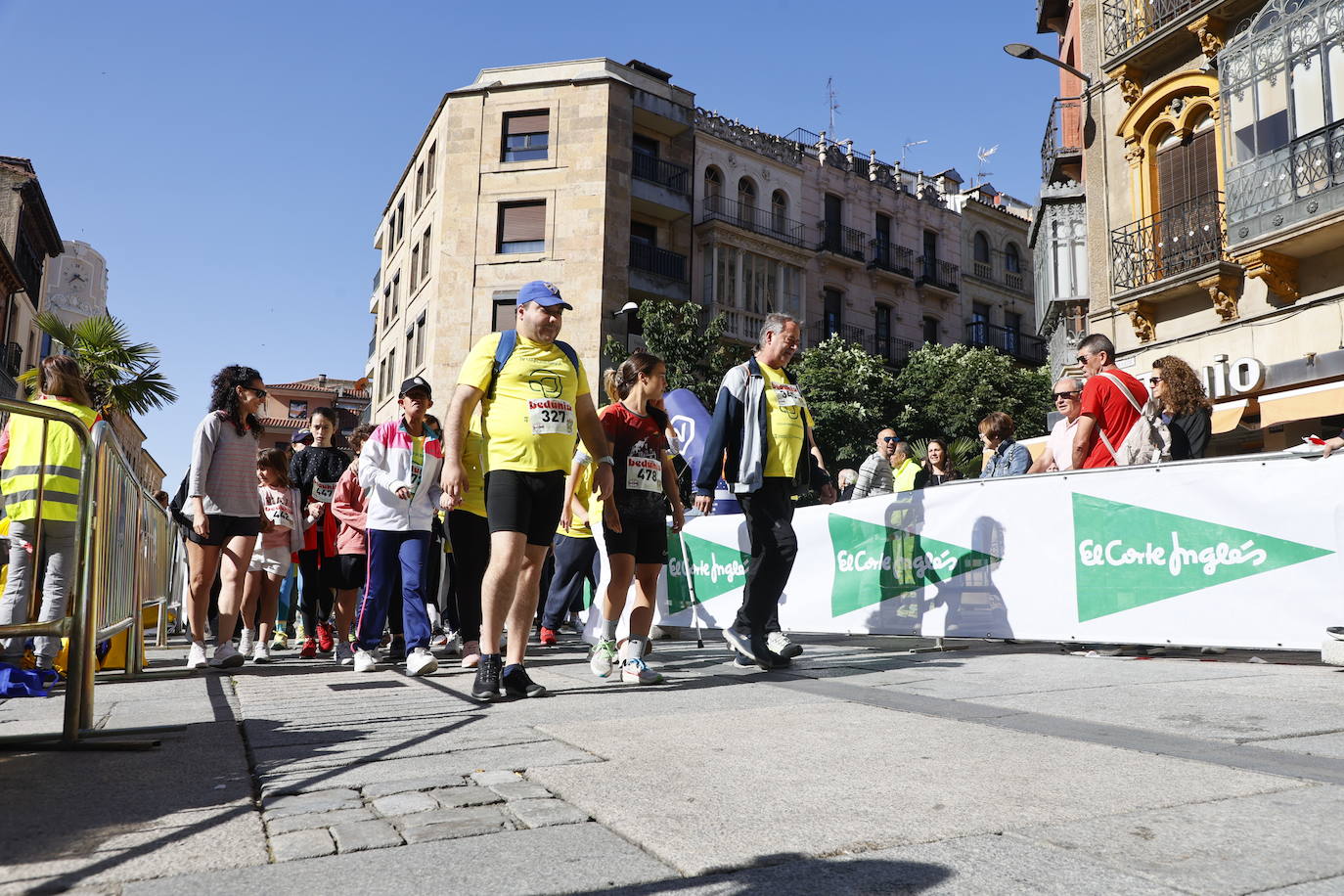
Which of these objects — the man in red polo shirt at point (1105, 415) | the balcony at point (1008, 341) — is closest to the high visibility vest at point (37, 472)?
the man in red polo shirt at point (1105, 415)

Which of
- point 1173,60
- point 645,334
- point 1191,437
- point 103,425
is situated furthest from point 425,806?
point 645,334

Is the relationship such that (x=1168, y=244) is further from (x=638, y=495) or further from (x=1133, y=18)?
(x=638, y=495)

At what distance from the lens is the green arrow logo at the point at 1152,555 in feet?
19.0

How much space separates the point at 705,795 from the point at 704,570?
695cm

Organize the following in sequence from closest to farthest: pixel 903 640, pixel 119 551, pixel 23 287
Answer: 1. pixel 119 551
2. pixel 903 640
3. pixel 23 287

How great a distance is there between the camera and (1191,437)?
722 cm

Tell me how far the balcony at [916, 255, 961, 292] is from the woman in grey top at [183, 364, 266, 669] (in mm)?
38189

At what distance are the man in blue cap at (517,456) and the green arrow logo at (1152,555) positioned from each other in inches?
141

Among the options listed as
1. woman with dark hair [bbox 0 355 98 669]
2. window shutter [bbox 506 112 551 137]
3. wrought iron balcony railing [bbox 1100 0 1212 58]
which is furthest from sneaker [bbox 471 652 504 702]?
window shutter [bbox 506 112 551 137]

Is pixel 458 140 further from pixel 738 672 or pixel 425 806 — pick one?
pixel 425 806

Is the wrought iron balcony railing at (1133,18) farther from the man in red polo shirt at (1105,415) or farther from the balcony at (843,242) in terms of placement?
the balcony at (843,242)

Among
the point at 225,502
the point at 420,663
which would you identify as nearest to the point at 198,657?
the point at 225,502

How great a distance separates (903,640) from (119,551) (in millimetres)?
5443

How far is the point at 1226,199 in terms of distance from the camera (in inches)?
656
